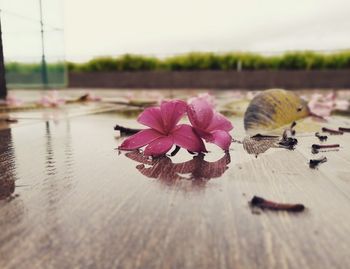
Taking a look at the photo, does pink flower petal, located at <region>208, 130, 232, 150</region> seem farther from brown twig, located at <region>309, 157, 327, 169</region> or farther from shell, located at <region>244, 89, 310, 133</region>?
shell, located at <region>244, 89, 310, 133</region>

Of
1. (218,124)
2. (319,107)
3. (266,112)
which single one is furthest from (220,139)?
(319,107)

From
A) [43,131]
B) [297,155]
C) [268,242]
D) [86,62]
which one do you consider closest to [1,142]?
[43,131]

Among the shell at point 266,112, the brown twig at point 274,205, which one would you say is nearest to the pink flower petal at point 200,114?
the brown twig at point 274,205

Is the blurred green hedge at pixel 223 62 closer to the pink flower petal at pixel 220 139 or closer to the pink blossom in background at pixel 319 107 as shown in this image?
the pink blossom in background at pixel 319 107

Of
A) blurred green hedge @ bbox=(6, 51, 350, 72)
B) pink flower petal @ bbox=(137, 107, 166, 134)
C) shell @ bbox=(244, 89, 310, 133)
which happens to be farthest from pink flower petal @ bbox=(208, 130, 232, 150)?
blurred green hedge @ bbox=(6, 51, 350, 72)

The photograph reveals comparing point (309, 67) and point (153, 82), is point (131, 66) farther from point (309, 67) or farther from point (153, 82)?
point (309, 67)

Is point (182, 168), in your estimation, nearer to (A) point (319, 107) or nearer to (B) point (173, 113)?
(B) point (173, 113)
